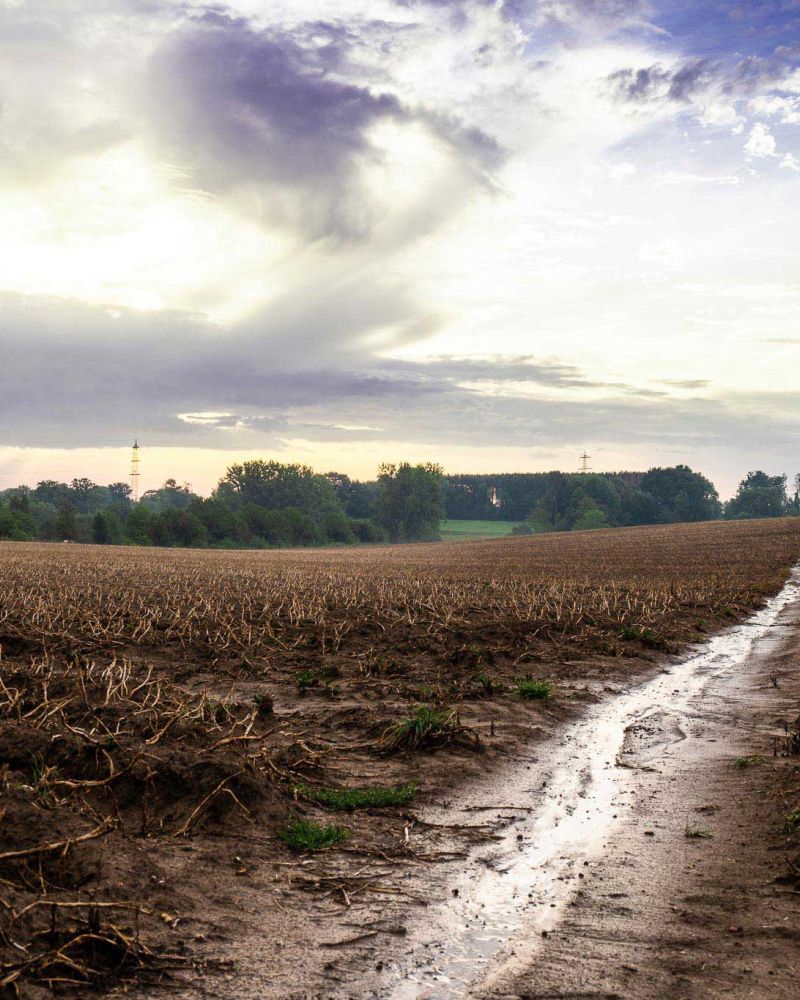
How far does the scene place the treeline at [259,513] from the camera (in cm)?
10650

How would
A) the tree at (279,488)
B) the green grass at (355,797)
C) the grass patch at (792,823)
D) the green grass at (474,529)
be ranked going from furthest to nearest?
1. the green grass at (474,529)
2. the tree at (279,488)
3. the green grass at (355,797)
4. the grass patch at (792,823)

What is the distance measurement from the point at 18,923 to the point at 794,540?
198 feet

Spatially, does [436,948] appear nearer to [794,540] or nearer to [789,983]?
[789,983]

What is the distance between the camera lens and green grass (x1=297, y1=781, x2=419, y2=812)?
7340mm

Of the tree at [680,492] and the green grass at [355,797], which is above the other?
the tree at [680,492]

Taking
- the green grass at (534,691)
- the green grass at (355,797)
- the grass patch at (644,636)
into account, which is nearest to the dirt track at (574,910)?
the green grass at (355,797)

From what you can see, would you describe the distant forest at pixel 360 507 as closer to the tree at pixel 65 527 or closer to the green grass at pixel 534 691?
the tree at pixel 65 527

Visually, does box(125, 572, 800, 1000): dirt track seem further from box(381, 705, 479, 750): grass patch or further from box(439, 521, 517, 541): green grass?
box(439, 521, 517, 541): green grass

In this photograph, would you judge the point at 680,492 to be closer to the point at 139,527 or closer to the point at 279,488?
the point at 279,488

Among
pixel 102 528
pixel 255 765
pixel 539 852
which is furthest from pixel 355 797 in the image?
pixel 102 528

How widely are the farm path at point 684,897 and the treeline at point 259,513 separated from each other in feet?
331

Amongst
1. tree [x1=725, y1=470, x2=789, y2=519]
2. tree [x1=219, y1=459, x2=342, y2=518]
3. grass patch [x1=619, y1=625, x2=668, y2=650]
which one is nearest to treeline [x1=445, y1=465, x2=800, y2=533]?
tree [x1=725, y1=470, x2=789, y2=519]

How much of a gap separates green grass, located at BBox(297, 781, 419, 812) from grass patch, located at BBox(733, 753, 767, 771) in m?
3.20

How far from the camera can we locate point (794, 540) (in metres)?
58.0
